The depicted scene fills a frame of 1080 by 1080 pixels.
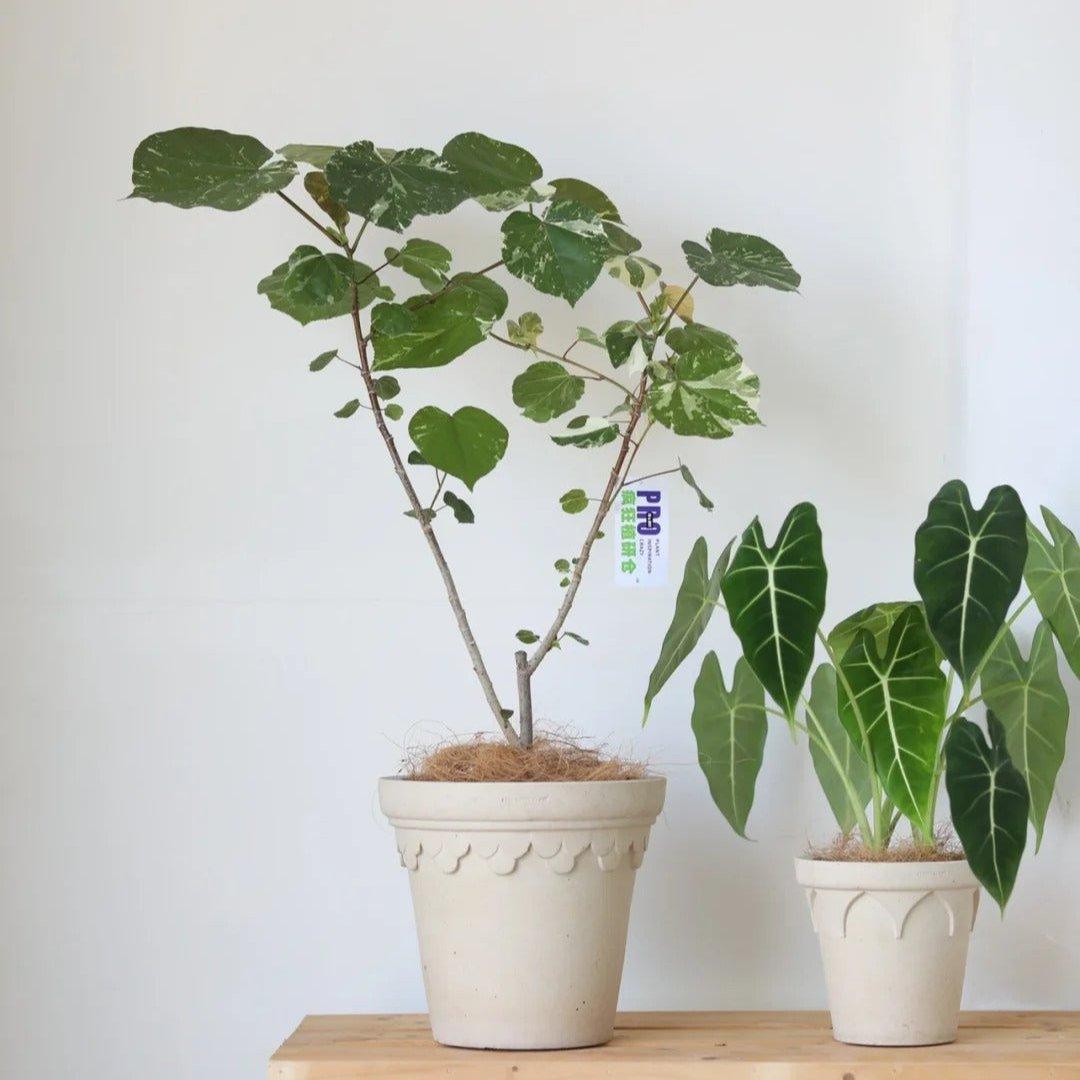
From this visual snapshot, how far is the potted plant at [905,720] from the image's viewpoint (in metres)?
1.35

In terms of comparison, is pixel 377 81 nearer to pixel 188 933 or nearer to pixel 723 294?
pixel 723 294

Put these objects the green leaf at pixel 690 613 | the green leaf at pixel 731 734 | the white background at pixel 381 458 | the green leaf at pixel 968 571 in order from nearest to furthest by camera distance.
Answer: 1. the green leaf at pixel 968 571
2. the green leaf at pixel 690 613
3. the green leaf at pixel 731 734
4. the white background at pixel 381 458

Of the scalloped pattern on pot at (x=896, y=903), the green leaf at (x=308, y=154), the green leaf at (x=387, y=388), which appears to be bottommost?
the scalloped pattern on pot at (x=896, y=903)

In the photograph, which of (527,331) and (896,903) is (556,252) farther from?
(896,903)

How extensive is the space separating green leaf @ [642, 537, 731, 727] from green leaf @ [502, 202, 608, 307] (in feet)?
1.11

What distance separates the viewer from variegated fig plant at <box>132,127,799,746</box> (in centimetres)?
144

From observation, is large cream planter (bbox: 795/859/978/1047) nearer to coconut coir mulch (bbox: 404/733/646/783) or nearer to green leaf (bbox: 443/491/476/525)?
coconut coir mulch (bbox: 404/733/646/783)

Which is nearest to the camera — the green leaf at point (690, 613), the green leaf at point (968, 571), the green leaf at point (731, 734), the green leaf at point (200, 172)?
the green leaf at point (968, 571)

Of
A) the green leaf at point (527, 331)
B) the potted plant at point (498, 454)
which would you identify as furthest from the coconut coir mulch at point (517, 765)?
the green leaf at point (527, 331)

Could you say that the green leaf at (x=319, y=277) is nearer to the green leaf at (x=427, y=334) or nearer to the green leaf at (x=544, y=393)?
the green leaf at (x=427, y=334)

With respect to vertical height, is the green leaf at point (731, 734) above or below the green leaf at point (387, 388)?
below

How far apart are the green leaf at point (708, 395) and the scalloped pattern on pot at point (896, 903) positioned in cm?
53

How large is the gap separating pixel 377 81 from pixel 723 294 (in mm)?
562

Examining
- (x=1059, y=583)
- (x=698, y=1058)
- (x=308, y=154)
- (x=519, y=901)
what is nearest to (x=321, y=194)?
(x=308, y=154)
